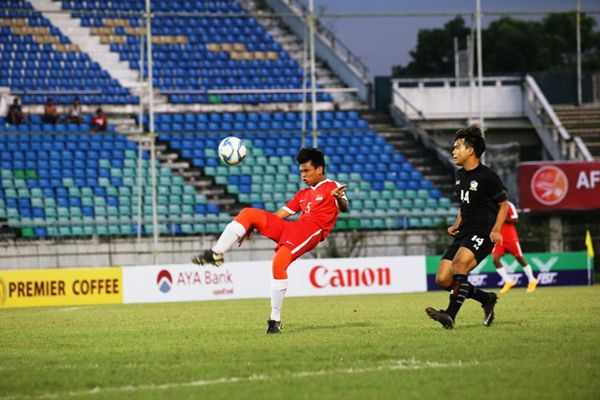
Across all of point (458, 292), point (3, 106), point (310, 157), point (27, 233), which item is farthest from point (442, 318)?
point (3, 106)

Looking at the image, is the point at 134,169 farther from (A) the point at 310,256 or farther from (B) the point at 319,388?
(B) the point at 319,388

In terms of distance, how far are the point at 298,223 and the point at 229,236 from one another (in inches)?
39.2

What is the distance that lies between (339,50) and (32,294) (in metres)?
18.2

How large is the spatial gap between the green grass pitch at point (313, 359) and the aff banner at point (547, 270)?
532 inches

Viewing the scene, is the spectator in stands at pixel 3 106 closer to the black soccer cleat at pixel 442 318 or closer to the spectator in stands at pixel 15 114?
the spectator in stands at pixel 15 114

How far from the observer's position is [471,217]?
486 inches

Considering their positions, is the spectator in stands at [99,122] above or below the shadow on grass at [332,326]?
above

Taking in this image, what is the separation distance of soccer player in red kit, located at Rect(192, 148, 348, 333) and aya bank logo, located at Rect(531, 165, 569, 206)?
20.5m

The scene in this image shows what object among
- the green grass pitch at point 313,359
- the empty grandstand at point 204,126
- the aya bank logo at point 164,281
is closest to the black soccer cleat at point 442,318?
the green grass pitch at point 313,359

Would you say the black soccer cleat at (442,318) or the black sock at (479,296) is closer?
the black soccer cleat at (442,318)

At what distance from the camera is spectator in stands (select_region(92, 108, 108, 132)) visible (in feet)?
113

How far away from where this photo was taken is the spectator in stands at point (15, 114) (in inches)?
1350

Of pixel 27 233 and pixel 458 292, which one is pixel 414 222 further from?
pixel 458 292

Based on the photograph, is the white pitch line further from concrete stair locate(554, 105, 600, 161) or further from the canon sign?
concrete stair locate(554, 105, 600, 161)
